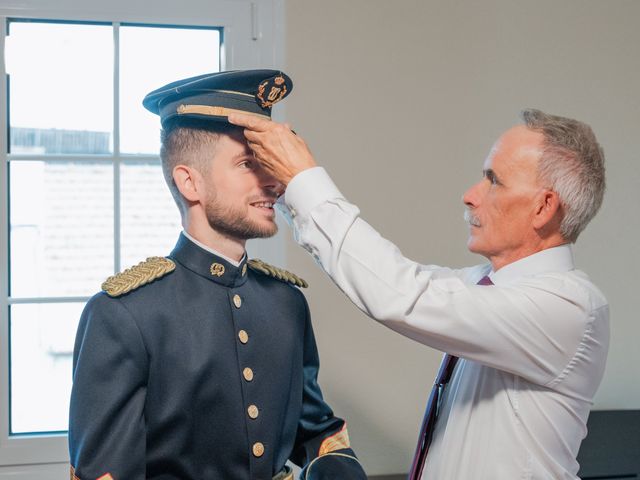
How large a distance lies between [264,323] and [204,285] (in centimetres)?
14

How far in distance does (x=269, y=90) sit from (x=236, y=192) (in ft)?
0.65

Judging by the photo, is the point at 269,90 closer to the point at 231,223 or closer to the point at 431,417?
the point at 231,223

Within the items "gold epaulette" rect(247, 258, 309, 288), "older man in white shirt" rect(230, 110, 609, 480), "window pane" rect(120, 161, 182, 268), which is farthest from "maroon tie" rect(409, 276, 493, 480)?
"window pane" rect(120, 161, 182, 268)

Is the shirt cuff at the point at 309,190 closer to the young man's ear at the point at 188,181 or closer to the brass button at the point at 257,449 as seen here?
the young man's ear at the point at 188,181

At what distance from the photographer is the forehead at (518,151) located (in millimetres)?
1545

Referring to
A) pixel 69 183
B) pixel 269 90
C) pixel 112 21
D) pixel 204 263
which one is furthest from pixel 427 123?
pixel 204 263

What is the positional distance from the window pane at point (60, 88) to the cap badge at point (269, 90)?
1.22m

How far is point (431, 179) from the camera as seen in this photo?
2721 mm

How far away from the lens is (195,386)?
1382 mm

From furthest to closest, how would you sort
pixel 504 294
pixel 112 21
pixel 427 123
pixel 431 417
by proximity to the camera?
1. pixel 427 123
2. pixel 112 21
3. pixel 431 417
4. pixel 504 294

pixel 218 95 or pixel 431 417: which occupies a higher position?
pixel 218 95

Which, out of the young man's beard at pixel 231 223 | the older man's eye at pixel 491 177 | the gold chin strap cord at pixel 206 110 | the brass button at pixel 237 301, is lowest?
the brass button at pixel 237 301

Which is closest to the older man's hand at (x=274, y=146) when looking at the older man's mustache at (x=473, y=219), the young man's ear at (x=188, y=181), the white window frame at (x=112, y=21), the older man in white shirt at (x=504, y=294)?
the older man in white shirt at (x=504, y=294)

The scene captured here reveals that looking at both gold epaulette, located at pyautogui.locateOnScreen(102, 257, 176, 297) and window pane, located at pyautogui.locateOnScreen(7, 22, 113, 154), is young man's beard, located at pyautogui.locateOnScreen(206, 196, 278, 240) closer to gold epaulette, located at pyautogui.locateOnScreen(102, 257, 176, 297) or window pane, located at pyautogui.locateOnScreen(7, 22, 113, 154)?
gold epaulette, located at pyautogui.locateOnScreen(102, 257, 176, 297)
